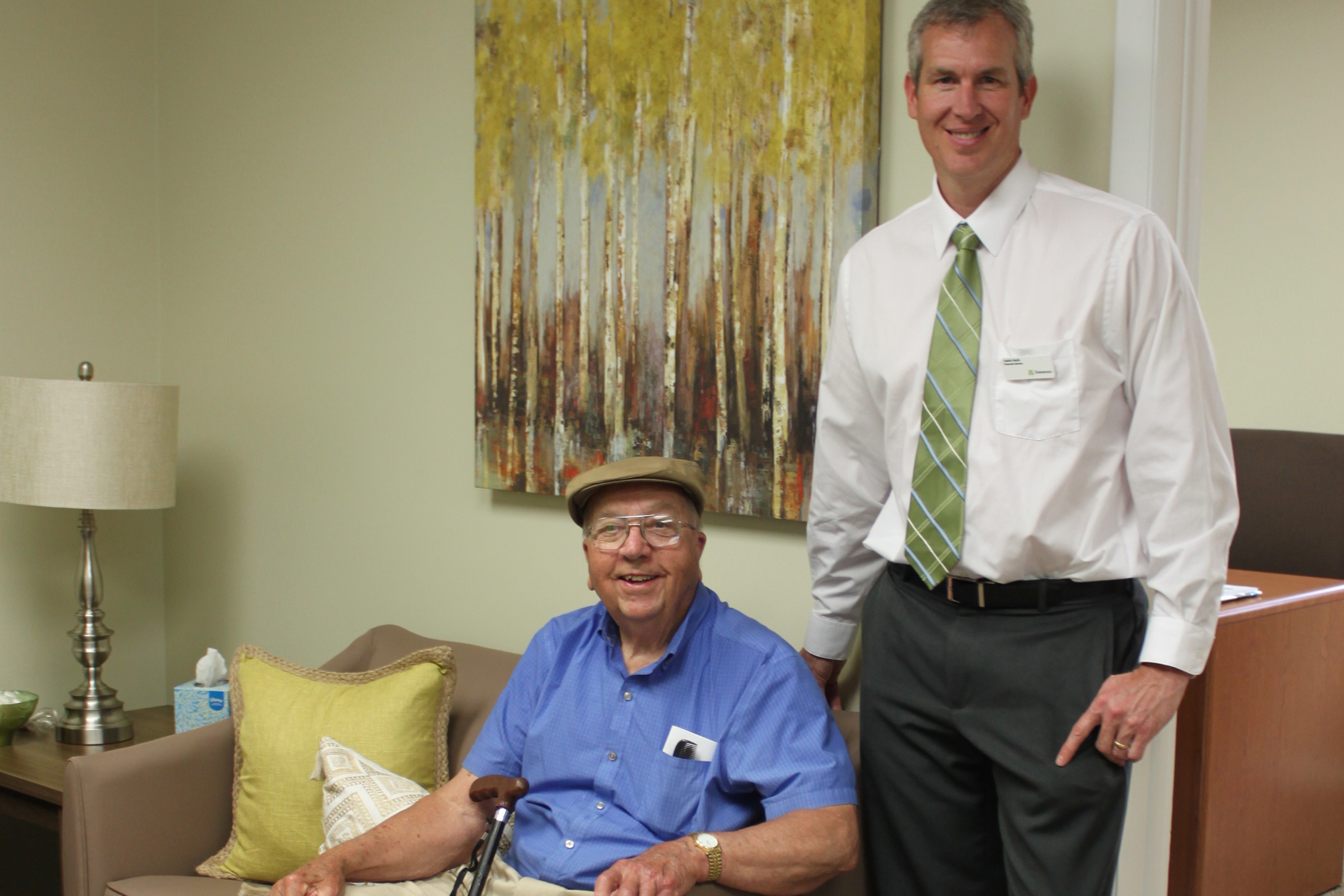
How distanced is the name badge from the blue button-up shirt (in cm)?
58

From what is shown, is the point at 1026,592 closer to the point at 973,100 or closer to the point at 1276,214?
the point at 973,100

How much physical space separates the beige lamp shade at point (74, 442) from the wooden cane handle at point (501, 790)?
1571mm

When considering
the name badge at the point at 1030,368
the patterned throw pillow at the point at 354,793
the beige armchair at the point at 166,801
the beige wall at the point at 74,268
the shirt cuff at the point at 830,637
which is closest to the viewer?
the name badge at the point at 1030,368

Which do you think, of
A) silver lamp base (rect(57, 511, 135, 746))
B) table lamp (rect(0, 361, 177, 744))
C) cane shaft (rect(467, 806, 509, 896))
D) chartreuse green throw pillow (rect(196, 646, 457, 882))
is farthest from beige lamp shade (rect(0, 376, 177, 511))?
cane shaft (rect(467, 806, 509, 896))

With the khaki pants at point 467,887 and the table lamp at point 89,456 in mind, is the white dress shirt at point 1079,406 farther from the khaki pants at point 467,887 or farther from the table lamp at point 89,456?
the table lamp at point 89,456

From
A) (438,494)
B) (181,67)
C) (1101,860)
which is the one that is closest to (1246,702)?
(1101,860)

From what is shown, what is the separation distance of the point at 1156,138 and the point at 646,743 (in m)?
1.23

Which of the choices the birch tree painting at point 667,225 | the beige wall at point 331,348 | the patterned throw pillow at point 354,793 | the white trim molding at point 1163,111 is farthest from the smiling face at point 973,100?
the patterned throw pillow at point 354,793

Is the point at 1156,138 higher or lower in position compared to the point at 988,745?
higher

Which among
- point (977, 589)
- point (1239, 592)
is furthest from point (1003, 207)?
point (1239, 592)

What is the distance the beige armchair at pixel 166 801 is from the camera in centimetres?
223

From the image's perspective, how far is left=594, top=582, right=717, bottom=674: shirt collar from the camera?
1865 mm

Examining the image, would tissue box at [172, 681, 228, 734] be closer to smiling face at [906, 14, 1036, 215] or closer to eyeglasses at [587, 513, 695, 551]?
eyeglasses at [587, 513, 695, 551]

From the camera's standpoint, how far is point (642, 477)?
6.10 feet
